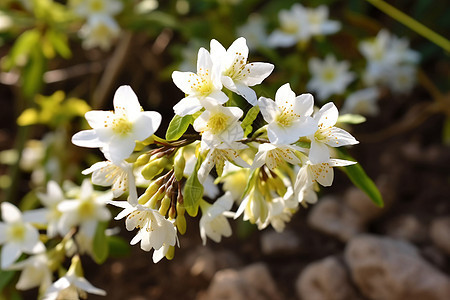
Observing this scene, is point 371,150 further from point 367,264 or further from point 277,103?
point 277,103

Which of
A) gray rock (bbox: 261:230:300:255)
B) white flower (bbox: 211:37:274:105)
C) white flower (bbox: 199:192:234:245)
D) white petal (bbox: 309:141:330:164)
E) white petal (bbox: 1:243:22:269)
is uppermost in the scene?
white flower (bbox: 211:37:274:105)

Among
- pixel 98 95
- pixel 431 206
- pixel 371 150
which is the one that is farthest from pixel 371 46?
pixel 98 95

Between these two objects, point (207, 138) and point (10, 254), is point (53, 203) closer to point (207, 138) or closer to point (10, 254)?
point (10, 254)

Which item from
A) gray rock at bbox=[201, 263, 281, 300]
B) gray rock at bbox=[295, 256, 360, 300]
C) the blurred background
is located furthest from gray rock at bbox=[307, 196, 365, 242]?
gray rock at bbox=[201, 263, 281, 300]

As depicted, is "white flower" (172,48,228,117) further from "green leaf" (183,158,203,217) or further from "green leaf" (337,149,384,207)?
"green leaf" (337,149,384,207)

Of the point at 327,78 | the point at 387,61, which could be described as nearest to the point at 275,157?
the point at 327,78

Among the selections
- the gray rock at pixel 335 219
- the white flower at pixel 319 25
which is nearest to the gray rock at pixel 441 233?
the gray rock at pixel 335 219
